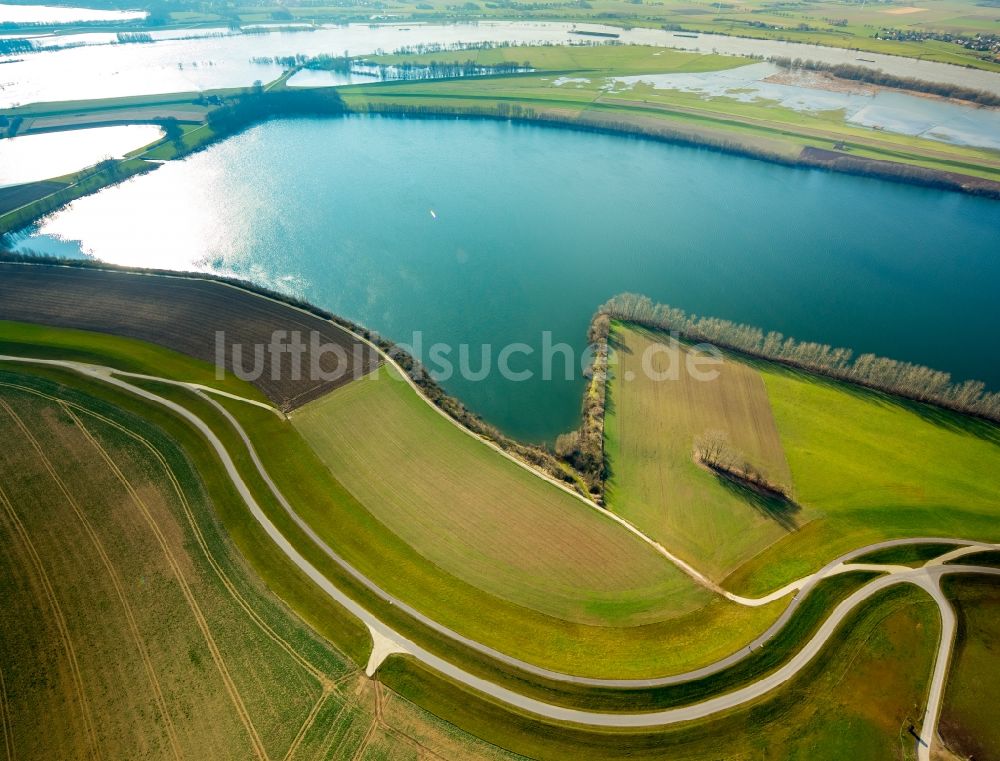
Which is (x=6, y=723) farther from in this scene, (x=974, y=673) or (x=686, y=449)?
(x=974, y=673)

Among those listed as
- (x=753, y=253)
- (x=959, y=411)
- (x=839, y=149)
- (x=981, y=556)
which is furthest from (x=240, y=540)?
(x=839, y=149)

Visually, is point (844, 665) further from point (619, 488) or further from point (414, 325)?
point (414, 325)

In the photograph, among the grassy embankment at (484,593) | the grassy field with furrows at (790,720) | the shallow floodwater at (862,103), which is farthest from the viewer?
the shallow floodwater at (862,103)

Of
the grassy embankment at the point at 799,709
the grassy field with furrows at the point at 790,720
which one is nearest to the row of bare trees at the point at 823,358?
the grassy embankment at the point at 799,709

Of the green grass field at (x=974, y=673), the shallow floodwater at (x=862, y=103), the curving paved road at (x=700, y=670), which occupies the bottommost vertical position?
the green grass field at (x=974, y=673)

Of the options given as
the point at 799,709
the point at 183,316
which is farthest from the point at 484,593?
the point at 183,316

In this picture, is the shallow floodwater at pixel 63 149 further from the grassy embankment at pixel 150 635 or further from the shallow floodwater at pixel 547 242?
the grassy embankment at pixel 150 635

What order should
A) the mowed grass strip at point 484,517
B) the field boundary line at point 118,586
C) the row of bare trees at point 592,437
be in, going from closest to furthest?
the field boundary line at point 118,586 → the mowed grass strip at point 484,517 → the row of bare trees at point 592,437
